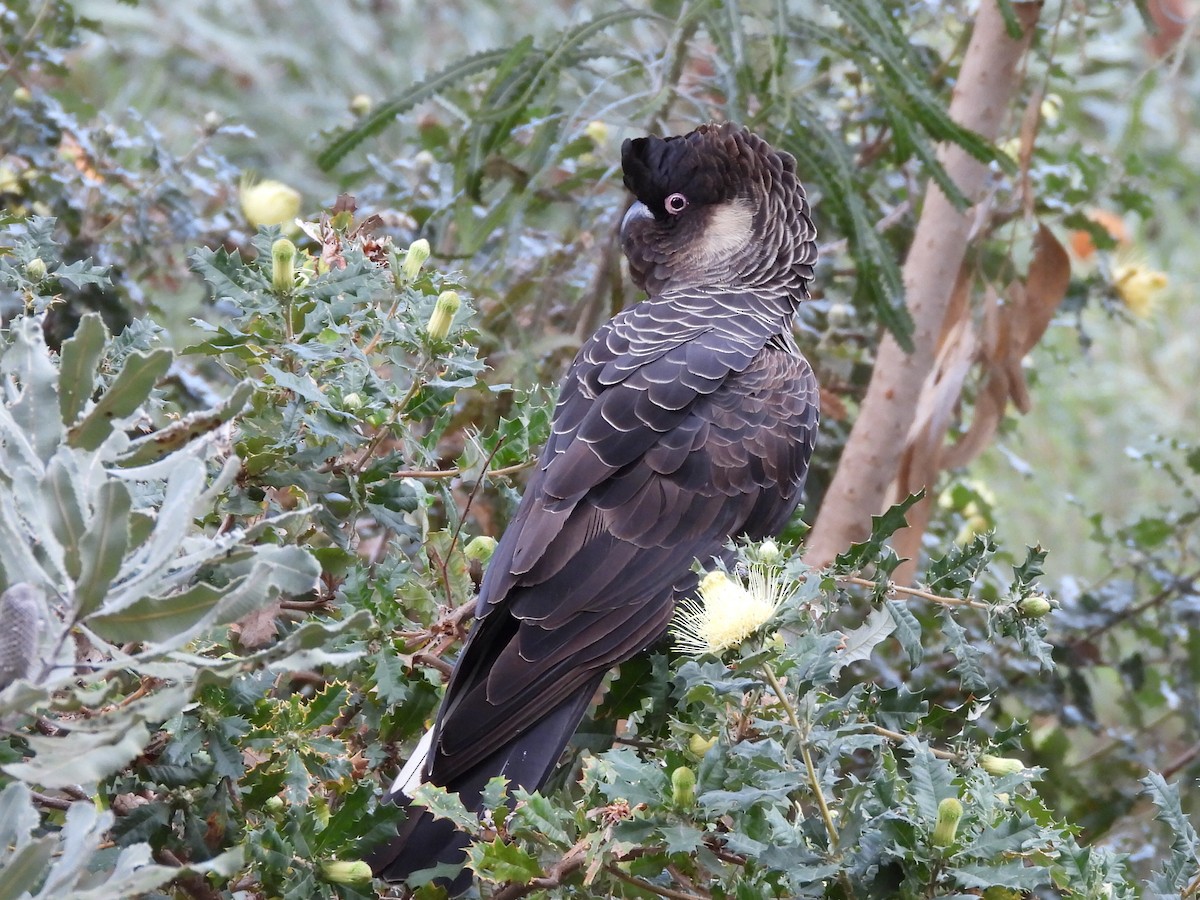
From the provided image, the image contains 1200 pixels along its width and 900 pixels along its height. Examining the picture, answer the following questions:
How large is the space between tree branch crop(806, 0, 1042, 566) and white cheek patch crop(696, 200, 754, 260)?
1.43ft

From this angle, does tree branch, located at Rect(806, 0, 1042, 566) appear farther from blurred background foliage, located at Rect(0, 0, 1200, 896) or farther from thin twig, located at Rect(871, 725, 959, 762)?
thin twig, located at Rect(871, 725, 959, 762)

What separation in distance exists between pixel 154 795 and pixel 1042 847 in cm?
94

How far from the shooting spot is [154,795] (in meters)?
1.35

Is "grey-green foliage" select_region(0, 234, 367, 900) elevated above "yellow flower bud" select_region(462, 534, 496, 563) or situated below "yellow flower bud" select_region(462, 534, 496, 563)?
below

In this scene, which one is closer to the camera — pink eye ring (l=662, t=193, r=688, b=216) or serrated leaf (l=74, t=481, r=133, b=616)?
serrated leaf (l=74, t=481, r=133, b=616)

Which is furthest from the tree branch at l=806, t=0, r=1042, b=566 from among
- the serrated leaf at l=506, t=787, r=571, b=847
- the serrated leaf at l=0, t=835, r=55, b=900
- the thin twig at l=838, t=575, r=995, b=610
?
the serrated leaf at l=0, t=835, r=55, b=900

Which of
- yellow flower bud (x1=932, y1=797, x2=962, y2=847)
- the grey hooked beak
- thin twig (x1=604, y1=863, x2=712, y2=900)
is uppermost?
the grey hooked beak

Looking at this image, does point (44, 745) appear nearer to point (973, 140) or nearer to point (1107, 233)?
point (973, 140)

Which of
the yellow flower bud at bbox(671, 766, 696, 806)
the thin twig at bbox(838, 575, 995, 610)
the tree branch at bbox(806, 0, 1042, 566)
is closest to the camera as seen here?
the yellow flower bud at bbox(671, 766, 696, 806)

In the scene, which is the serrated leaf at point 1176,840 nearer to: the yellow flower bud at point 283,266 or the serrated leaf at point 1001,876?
the serrated leaf at point 1001,876

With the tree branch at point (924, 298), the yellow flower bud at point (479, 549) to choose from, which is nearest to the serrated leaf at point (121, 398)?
the yellow flower bud at point (479, 549)

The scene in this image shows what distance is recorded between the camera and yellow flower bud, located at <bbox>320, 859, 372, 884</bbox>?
1.28 m

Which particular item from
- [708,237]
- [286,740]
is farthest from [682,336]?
[286,740]

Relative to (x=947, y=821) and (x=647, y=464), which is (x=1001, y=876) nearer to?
(x=947, y=821)
